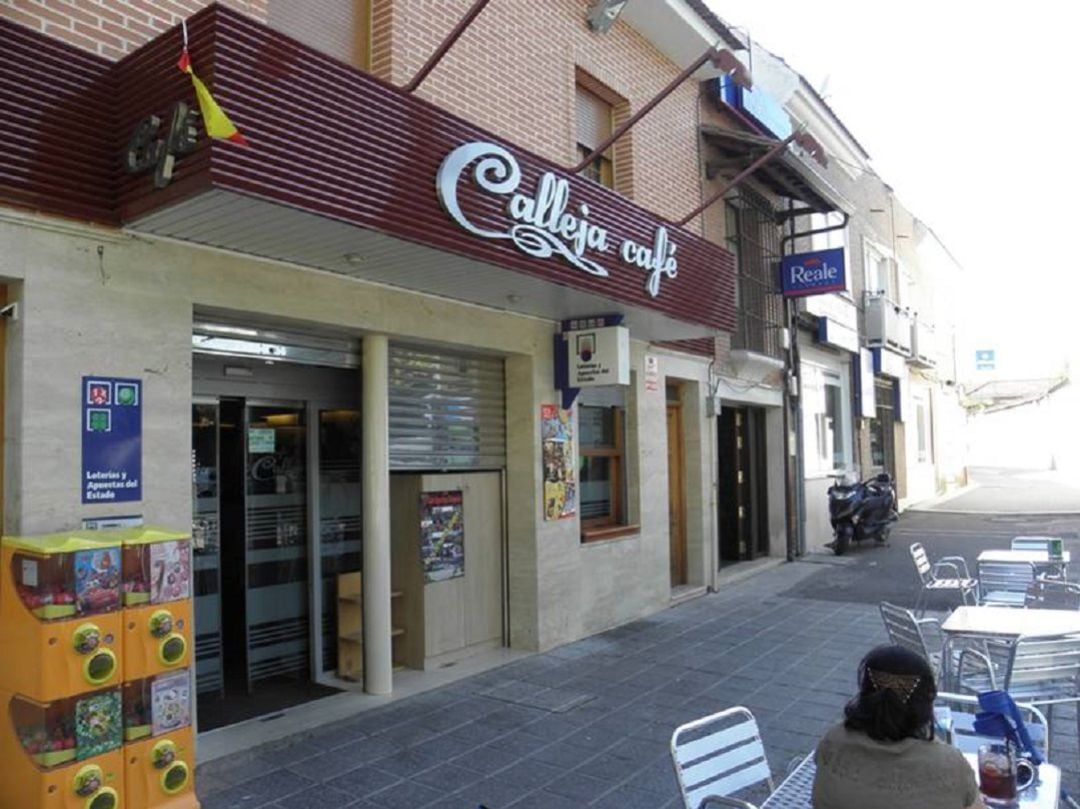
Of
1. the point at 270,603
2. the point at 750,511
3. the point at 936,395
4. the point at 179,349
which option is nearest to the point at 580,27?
the point at 179,349

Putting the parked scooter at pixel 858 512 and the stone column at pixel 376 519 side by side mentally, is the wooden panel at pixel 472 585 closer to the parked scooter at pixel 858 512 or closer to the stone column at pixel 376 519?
the stone column at pixel 376 519

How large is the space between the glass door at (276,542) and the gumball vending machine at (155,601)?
7.00 ft

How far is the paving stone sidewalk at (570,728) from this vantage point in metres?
4.51

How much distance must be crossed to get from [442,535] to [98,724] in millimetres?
3510

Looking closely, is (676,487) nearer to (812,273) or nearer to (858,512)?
(812,273)

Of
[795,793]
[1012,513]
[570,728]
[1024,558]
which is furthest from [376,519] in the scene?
[1012,513]

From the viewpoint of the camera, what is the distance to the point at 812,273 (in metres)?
12.9

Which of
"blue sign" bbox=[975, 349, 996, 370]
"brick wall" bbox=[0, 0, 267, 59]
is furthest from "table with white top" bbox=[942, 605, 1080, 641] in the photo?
"blue sign" bbox=[975, 349, 996, 370]

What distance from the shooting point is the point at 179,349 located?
4.75 m

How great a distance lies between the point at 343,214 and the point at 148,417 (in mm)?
1537

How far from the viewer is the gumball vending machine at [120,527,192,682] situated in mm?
3908

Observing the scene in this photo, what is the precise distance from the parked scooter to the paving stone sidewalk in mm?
5559

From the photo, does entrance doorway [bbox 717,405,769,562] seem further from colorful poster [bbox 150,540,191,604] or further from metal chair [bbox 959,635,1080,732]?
colorful poster [bbox 150,540,191,604]

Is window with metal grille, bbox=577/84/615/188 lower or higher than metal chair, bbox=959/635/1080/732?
higher
